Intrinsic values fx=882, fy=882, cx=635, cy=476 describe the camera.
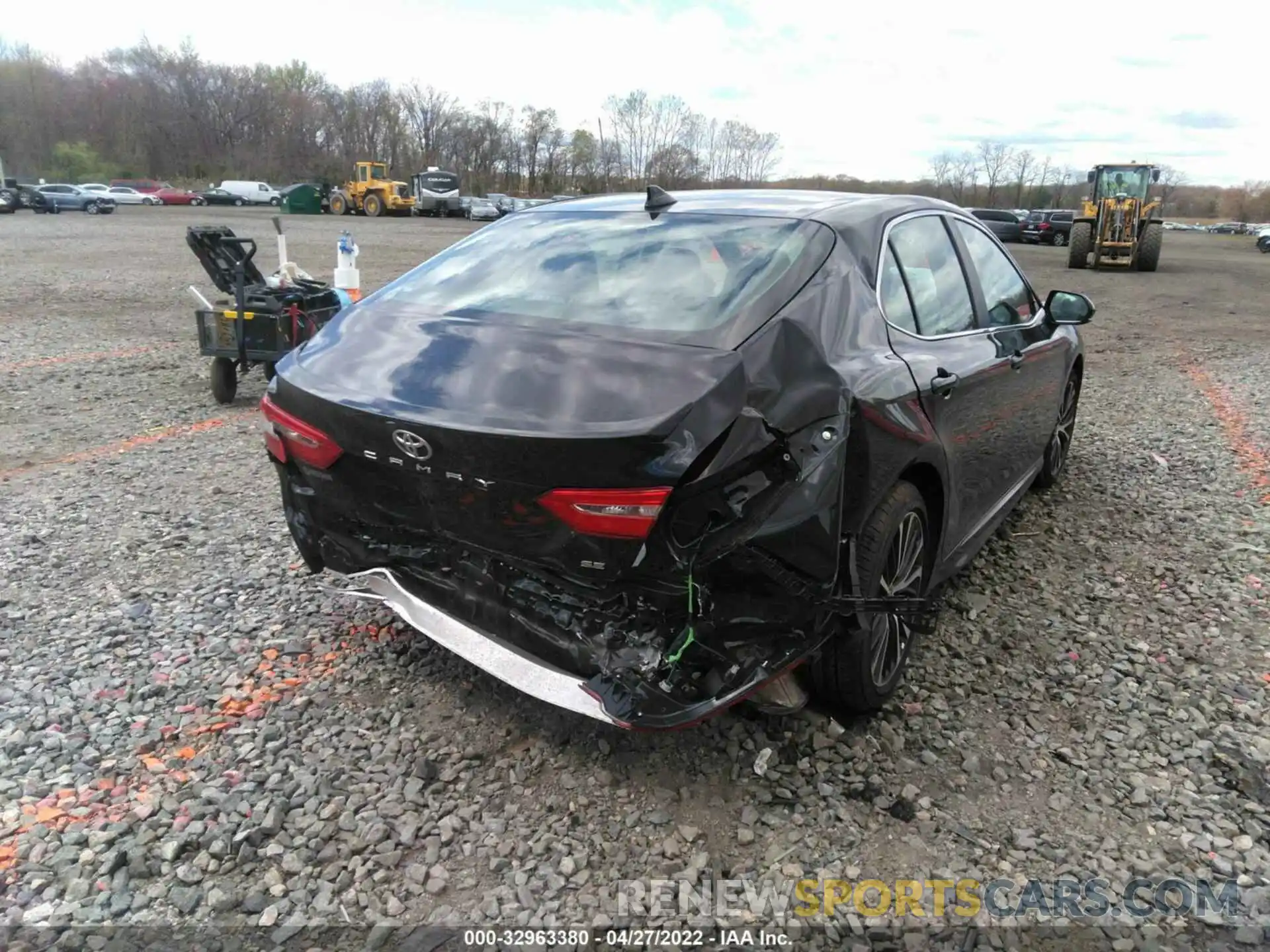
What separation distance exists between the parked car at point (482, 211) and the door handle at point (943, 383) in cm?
4866

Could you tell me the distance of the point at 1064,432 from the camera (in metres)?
5.52

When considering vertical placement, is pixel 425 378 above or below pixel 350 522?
above

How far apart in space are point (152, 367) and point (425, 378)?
7.55 meters

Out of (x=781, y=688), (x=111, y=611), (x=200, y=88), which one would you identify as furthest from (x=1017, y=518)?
(x=200, y=88)

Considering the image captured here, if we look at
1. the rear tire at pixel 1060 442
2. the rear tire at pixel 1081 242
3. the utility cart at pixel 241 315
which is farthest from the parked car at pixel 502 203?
the rear tire at pixel 1060 442

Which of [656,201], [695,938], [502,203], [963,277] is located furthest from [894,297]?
[502,203]

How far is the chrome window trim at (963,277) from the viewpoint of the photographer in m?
2.94

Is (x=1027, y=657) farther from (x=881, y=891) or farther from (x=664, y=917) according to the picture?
(x=664, y=917)

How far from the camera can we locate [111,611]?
11.8 ft

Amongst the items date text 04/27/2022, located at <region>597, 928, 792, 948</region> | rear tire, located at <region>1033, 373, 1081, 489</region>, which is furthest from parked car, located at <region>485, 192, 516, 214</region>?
date text 04/27/2022, located at <region>597, 928, 792, 948</region>

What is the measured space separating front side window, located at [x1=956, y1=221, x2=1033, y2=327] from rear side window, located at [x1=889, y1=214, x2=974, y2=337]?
0.24 m

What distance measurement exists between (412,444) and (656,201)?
1.54 m

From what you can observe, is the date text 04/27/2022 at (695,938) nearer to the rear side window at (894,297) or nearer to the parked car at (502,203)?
the rear side window at (894,297)

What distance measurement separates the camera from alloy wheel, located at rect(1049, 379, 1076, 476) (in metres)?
5.23
